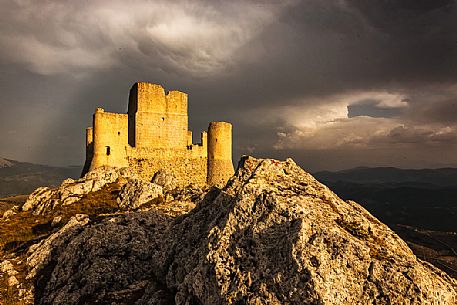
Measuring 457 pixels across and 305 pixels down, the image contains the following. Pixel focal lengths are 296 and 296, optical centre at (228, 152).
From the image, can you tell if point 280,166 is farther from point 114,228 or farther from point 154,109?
Answer: point 154,109

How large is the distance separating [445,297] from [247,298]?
5835mm

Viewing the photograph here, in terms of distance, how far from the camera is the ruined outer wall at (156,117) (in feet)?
157

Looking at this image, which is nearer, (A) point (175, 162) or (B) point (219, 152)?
(A) point (175, 162)

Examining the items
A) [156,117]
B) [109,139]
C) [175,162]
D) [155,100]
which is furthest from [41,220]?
[155,100]

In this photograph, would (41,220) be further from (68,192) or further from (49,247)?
(49,247)

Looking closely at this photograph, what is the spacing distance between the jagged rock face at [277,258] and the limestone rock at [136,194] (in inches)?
555

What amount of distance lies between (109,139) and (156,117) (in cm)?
817

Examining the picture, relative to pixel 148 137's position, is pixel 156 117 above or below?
above

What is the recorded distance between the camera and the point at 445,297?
874 centimetres

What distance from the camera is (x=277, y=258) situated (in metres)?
9.57

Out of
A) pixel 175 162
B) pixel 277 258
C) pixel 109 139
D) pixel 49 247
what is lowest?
Answer: pixel 49 247

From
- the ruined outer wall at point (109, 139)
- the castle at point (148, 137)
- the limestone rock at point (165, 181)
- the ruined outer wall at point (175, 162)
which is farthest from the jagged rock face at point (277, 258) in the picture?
the ruined outer wall at point (175, 162)

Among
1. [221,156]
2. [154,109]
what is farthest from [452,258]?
[154,109]

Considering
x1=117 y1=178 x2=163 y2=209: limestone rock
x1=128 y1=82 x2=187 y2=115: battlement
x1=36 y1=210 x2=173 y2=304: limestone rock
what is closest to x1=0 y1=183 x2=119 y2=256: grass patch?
x1=117 y1=178 x2=163 y2=209: limestone rock
